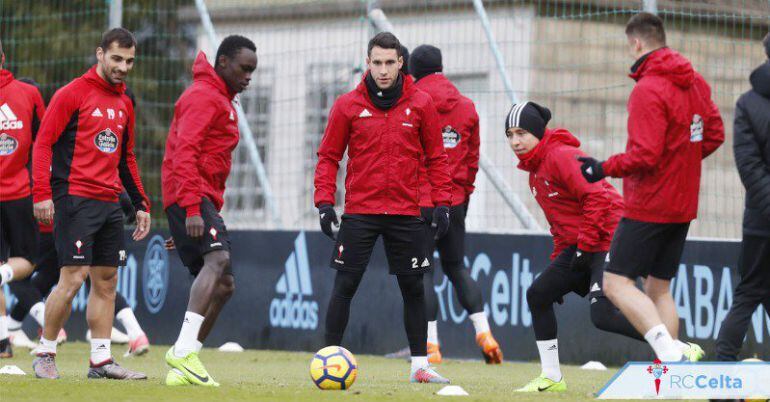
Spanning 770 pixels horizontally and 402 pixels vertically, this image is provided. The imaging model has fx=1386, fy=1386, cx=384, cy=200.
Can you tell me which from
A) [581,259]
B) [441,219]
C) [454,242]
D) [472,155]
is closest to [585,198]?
[581,259]

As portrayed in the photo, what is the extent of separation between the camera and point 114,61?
8.58 metres

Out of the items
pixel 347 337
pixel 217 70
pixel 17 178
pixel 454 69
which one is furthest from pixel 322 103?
pixel 217 70

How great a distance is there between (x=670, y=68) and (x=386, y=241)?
225 centimetres

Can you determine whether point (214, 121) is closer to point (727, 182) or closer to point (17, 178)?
point (17, 178)

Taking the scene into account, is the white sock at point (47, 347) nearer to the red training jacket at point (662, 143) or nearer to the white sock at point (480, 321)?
the red training jacket at point (662, 143)

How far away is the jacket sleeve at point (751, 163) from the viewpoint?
281 inches

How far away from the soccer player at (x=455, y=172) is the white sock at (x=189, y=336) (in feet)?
9.11

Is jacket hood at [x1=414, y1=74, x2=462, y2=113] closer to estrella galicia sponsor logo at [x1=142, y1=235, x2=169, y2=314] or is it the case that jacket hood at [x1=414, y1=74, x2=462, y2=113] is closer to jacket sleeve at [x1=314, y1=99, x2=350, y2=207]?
jacket sleeve at [x1=314, y1=99, x2=350, y2=207]

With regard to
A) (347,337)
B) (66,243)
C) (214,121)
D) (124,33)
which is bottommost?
(347,337)

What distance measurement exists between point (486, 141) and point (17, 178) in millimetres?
4535

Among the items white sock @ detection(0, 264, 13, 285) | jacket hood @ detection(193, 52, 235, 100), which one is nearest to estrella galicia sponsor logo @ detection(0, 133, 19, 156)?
white sock @ detection(0, 264, 13, 285)

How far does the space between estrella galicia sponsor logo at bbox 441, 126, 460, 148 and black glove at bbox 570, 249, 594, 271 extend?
8.85ft

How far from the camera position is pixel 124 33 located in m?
8.58

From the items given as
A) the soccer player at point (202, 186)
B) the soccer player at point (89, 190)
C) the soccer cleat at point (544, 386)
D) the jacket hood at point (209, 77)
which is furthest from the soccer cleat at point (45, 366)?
the soccer cleat at point (544, 386)
